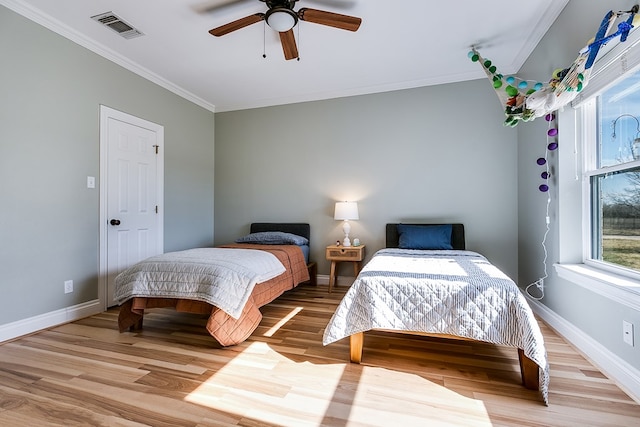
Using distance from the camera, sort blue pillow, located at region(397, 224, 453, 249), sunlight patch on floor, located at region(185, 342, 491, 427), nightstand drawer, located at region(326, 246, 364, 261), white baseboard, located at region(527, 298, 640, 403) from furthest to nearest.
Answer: nightstand drawer, located at region(326, 246, 364, 261) → blue pillow, located at region(397, 224, 453, 249) → white baseboard, located at region(527, 298, 640, 403) → sunlight patch on floor, located at region(185, 342, 491, 427)

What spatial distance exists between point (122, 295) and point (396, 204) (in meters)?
3.04

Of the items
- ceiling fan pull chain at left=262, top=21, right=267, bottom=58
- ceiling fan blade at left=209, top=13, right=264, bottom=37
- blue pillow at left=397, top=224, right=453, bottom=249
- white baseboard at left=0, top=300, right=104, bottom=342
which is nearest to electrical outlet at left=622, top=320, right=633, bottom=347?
blue pillow at left=397, top=224, right=453, bottom=249

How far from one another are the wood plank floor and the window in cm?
73

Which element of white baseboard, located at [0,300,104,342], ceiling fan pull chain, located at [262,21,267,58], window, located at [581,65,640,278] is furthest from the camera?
ceiling fan pull chain, located at [262,21,267,58]

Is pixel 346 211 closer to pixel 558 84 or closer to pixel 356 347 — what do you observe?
pixel 356 347

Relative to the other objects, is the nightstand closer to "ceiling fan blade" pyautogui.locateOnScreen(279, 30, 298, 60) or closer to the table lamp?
the table lamp

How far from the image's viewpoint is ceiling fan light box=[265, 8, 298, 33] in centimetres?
212

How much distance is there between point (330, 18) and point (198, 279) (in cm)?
214

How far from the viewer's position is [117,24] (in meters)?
2.61

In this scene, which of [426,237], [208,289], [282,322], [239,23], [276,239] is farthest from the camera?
[276,239]

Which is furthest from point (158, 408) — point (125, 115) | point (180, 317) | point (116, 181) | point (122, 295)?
point (125, 115)

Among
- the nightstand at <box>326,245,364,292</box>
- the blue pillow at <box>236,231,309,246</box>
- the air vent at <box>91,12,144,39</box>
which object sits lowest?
the nightstand at <box>326,245,364,292</box>

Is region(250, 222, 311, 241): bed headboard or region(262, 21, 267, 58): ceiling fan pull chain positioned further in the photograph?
region(250, 222, 311, 241): bed headboard

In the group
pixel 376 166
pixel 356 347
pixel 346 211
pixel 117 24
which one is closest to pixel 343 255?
pixel 346 211
